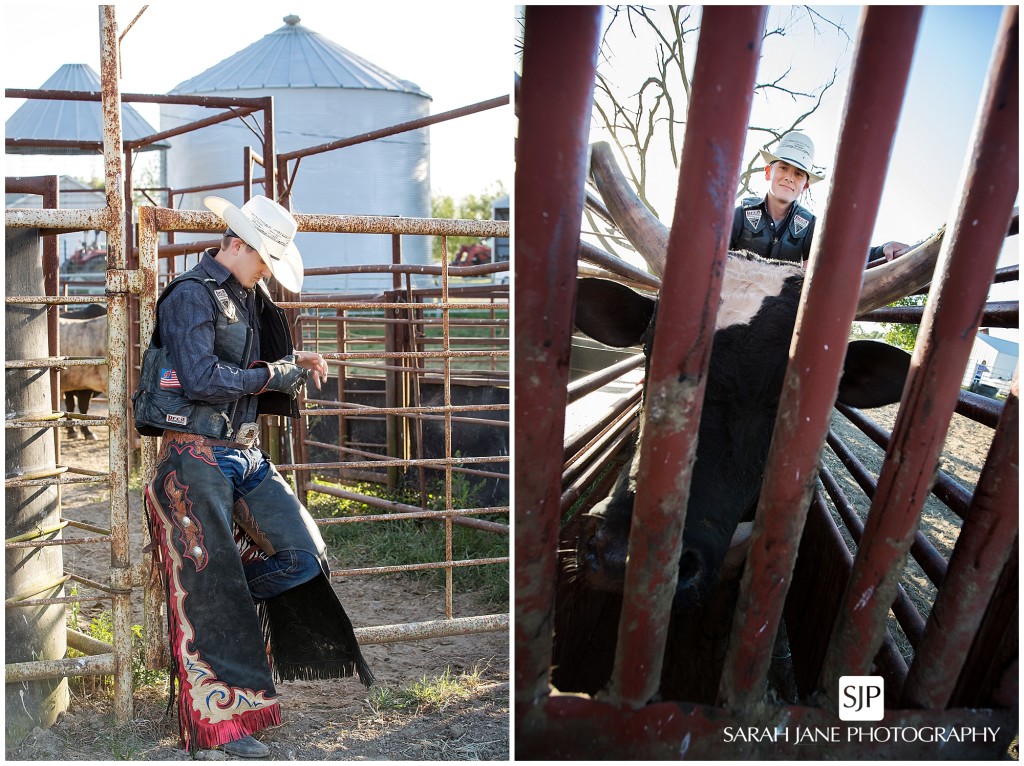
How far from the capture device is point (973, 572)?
5.41 feet

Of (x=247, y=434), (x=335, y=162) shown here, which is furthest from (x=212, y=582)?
(x=335, y=162)

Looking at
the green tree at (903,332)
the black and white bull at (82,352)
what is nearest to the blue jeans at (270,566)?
the green tree at (903,332)

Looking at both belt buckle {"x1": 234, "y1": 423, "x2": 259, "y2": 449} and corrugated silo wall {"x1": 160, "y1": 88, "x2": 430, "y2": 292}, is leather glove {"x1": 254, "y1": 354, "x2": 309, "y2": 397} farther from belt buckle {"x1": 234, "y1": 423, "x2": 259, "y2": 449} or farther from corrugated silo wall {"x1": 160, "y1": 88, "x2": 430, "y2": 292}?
corrugated silo wall {"x1": 160, "y1": 88, "x2": 430, "y2": 292}

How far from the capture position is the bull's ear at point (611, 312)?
109 inches

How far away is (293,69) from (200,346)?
57.7ft

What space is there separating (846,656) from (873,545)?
23 centimetres

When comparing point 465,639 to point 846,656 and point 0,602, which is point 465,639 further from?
point 846,656

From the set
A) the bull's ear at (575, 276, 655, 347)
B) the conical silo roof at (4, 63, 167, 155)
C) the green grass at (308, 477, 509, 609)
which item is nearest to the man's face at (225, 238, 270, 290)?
the bull's ear at (575, 276, 655, 347)

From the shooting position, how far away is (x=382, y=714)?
3.38 m

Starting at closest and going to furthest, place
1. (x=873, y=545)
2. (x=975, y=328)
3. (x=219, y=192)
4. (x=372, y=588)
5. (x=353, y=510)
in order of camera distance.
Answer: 1. (x=975, y=328)
2. (x=873, y=545)
3. (x=372, y=588)
4. (x=353, y=510)
5. (x=219, y=192)

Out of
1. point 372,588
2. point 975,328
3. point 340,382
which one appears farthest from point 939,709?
point 340,382

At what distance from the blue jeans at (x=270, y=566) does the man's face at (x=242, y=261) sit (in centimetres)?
62

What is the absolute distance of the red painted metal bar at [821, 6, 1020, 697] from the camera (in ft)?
4.80

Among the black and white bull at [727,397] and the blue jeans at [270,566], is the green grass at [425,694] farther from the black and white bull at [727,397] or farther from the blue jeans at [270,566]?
the black and white bull at [727,397]
